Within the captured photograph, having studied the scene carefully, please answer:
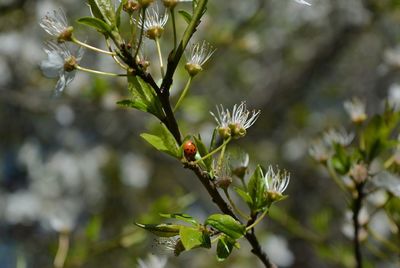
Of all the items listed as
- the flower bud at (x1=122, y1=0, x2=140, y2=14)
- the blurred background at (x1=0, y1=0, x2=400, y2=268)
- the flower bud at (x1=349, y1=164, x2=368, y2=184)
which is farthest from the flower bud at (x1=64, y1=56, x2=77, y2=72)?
the blurred background at (x1=0, y1=0, x2=400, y2=268)

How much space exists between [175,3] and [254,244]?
0.29 meters

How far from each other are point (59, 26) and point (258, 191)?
0.99 feet

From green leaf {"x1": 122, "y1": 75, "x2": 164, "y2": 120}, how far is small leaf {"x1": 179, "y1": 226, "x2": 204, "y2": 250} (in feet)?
0.41

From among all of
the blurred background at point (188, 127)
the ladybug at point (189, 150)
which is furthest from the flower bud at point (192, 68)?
the blurred background at point (188, 127)

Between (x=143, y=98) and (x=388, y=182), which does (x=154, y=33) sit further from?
(x=388, y=182)

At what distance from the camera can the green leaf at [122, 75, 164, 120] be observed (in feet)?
2.35

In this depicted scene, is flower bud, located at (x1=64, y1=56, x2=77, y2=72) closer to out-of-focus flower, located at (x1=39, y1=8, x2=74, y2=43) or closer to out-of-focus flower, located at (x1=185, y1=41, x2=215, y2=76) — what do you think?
out-of-focus flower, located at (x1=39, y1=8, x2=74, y2=43)

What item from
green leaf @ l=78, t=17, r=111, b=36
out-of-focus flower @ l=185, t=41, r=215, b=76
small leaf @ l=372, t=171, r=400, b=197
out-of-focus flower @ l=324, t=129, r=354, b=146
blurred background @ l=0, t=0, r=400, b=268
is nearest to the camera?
green leaf @ l=78, t=17, r=111, b=36

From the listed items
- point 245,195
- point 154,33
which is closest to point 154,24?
point 154,33

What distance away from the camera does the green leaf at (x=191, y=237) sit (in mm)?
682

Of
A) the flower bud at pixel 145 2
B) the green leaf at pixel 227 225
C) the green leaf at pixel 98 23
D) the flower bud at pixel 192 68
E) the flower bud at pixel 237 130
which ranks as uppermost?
the flower bud at pixel 145 2

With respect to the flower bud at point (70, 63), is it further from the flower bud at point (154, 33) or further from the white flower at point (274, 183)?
the white flower at point (274, 183)

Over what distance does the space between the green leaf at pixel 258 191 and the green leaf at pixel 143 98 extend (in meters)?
0.13

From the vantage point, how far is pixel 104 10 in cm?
70
